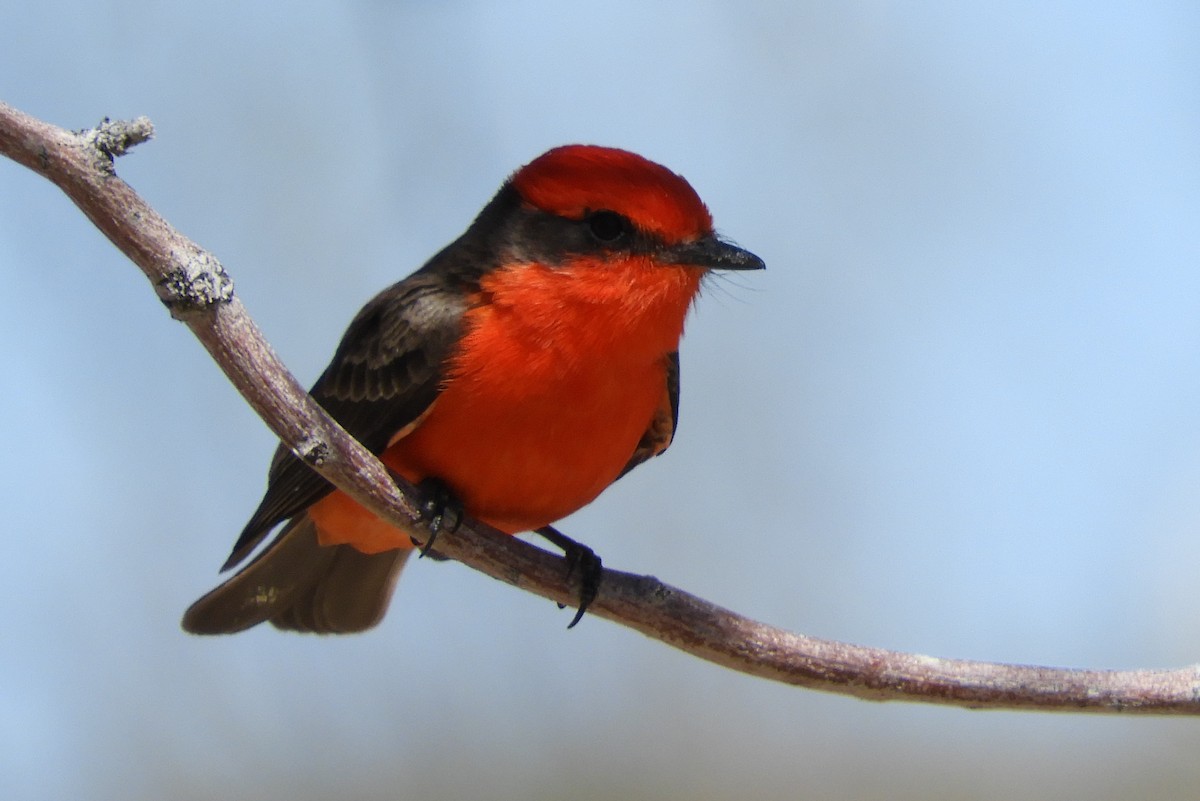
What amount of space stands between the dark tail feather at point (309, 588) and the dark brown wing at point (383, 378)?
2.39ft

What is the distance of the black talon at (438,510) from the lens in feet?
13.8

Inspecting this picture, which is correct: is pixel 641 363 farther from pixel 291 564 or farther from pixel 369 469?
pixel 291 564

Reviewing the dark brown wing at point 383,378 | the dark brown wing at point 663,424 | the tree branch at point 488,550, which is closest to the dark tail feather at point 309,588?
the dark brown wing at point 383,378

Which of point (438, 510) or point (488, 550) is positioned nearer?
point (488, 550)

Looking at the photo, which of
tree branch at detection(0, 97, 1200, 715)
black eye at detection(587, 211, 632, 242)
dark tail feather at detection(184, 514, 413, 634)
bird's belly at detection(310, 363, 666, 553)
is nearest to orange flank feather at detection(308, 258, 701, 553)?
bird's belly at detection(310, 363, 666, 553)

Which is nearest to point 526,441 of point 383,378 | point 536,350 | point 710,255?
point 536,350

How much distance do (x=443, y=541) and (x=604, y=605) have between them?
566mm

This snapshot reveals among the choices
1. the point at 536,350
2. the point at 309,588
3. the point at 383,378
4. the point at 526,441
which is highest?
the point at 536,350

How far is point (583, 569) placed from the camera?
455 cm

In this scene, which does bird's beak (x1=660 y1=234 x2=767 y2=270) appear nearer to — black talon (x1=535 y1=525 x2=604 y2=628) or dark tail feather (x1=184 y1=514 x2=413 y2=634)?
black talon (x1=535 y1=525 x2=604 y2=628)

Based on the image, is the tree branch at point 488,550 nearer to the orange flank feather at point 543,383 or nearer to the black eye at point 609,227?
the orange flank feather at point 543,383

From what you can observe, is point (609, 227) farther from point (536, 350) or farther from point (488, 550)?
point (488, 550)

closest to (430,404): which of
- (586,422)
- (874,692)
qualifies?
(586,422)

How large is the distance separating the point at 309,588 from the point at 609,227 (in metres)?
2.26
